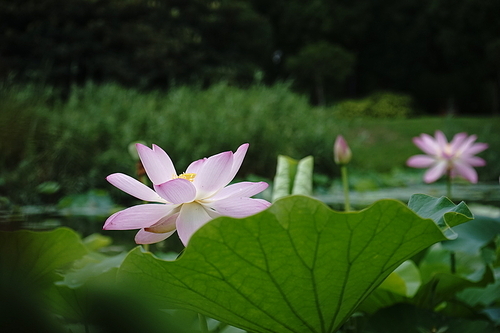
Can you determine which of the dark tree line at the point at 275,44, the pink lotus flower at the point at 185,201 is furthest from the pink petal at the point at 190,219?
the dark tree line at the point at 275,44

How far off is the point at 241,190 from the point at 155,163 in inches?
2.0

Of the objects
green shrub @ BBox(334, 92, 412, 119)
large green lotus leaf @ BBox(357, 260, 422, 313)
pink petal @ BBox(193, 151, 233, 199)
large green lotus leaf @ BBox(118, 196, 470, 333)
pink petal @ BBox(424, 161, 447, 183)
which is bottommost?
large green lotus leaf @ BBox(357, 260, 422, 313)

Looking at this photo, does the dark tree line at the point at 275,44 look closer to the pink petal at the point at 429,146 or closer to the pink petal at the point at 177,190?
the pink petal at the point at 429,146

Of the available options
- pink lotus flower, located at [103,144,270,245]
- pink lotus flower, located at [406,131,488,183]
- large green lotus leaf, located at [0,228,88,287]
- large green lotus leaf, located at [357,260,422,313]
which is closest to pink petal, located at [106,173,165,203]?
pink lotus flower, located at [103,144,270,245]

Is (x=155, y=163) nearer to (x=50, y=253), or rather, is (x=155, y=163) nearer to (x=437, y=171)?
(x=50, y=253)

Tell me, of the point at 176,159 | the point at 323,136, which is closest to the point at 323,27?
the point at 323,136

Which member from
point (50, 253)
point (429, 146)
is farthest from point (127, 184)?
Answer: point (429, 146)

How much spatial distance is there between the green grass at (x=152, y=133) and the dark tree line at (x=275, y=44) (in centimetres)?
290

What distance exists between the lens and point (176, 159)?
2.24 m

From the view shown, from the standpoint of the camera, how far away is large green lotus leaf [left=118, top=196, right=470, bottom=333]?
21cm

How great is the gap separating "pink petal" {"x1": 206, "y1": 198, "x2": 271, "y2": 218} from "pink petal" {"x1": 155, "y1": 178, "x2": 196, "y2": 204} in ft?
0.06

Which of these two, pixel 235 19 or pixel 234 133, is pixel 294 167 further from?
pixel 235 19

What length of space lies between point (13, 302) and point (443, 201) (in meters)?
0.25

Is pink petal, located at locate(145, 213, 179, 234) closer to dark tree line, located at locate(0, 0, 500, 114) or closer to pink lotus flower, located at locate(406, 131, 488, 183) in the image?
pink lotus flower, located at locate(406, 131, 488, 183)
